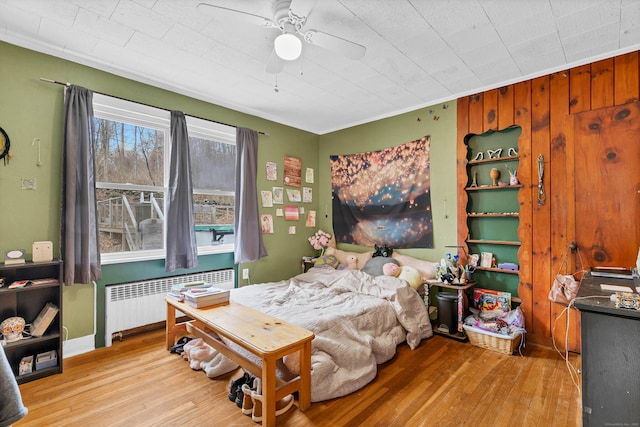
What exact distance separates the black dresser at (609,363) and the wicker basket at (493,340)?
1.31 m

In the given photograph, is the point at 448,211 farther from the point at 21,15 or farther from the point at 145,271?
the point at 21,15

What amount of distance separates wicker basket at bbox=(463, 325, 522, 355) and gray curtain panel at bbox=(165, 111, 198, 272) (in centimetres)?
284

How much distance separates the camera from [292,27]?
2.01 m

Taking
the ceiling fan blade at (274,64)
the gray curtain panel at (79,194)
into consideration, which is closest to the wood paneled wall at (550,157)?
the ceiling fan blade at (274,64)

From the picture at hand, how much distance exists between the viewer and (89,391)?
80.8 inches

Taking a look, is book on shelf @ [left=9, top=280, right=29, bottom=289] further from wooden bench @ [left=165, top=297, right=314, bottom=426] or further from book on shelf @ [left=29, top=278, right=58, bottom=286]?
wooden bench @ [left=165, top=297, right=314, bottom=426]

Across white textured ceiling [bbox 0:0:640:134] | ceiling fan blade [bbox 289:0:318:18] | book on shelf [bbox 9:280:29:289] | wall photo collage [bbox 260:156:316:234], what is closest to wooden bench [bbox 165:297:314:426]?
book on shelf [bbox 9:280:29:289]

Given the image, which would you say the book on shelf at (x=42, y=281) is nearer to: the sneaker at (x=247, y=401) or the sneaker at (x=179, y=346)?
the sneaker at (x=179, y=346)

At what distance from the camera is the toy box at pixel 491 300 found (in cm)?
294

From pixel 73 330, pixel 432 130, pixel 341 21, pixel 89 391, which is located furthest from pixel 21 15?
pixel 432 130

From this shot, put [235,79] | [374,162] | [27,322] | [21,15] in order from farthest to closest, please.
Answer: [374,162] < [235,79] < [27,322] < [21,15]

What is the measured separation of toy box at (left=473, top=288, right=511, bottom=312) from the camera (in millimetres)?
2939

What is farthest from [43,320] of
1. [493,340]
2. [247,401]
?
[493,340]

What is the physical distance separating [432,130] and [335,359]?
2715 millimetres
